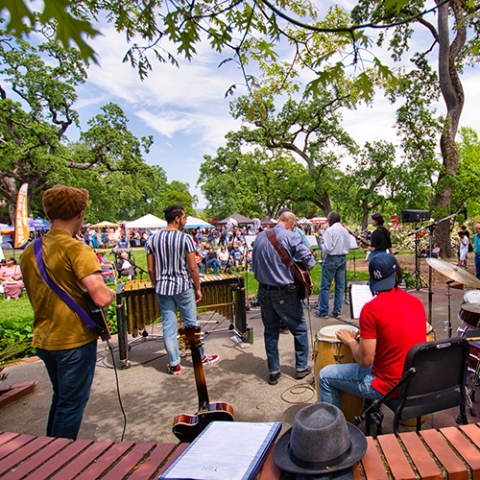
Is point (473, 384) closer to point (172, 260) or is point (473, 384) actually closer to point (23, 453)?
point (172, 260)

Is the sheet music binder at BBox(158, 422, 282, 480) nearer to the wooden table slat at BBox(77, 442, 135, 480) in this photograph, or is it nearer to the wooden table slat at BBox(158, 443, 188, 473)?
the wooden table slat at BBox(158, 443, 188, 473)

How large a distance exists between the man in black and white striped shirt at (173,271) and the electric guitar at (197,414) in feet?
5.36

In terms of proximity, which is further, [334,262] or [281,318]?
[334,262]

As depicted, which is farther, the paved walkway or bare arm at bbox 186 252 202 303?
bare arm at bbox 186 252 202 303

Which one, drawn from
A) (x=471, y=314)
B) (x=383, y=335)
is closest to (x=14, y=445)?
(x=383, y=335)

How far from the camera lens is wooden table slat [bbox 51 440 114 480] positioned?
66.3 inches

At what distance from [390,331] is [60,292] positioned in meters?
2.23

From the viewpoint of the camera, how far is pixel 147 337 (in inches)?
238

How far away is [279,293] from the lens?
157 inches

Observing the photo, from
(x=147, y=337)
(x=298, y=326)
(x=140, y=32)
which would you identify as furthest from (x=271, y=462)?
(x=147, y=337)

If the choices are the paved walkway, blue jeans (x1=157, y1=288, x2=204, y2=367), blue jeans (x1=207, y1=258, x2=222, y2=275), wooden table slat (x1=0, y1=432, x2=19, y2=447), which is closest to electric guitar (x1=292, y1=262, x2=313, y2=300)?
the paved walkway

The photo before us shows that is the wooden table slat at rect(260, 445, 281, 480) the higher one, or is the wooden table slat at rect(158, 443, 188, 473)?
the wooden table slat at rect(260, 445, 281, 480)

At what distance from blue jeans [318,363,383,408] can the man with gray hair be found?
3.81 meters

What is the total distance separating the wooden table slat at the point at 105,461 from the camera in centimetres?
167
